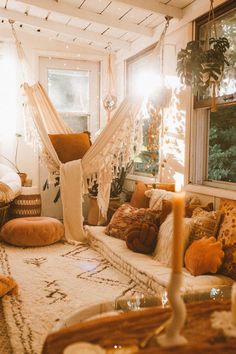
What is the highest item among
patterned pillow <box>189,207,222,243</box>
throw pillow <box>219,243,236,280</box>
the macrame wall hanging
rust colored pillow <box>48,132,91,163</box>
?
the macrame wall hanging

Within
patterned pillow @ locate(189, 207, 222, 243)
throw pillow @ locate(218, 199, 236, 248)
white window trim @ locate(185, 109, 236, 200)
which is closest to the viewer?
throw pillow @ locate(218, 199, 236, 248)

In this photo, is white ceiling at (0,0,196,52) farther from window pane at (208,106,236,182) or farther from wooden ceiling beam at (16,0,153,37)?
window pane at (208,106,236,182)

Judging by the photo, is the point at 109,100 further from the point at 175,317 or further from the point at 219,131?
the point at 175,317

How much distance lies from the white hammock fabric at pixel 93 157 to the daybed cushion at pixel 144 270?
1.09ft

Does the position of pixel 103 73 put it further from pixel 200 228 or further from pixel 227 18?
pixel 200 228

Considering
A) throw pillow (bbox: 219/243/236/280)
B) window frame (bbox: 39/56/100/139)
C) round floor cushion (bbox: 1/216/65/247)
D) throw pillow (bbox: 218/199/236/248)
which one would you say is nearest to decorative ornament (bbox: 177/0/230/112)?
throw pillow (bbox: 218/199/236/248)

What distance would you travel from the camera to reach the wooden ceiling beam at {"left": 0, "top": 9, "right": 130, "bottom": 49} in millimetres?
3998

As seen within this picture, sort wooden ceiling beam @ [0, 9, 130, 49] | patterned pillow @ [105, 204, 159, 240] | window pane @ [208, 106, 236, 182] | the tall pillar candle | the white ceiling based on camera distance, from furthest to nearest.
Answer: wooden ceiling beam @ [0, 9, 130, 49]
the white ceiling
patterned pillow @ [105, 204, 159, 240]
window pane @ [208, 106, 236, 182]
the tall pillar candle

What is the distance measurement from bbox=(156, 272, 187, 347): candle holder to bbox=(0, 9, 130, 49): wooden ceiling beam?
148 inches

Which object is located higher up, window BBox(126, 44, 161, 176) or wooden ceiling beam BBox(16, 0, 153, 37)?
wooden ceiling beam BBox(16, 0, 153, 37)

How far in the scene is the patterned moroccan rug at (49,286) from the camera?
1888 mm

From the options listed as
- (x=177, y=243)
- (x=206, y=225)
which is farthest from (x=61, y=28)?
(x=177, y=243)

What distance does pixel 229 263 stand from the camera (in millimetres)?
2158

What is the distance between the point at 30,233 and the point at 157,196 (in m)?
1.13
